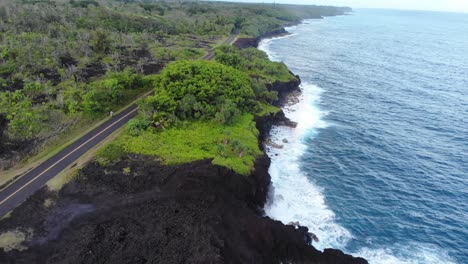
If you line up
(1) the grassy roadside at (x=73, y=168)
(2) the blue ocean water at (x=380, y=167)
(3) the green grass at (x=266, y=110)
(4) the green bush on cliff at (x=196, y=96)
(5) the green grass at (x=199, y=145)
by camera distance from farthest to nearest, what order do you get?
(3) the green grass at (x=266, y=110) → (4) the green bush on cliff at (x=196, y=96) → (5) the green grass at (x=199, y=145) → (2) the blue ocean water at (x=380, y=167) → (1) the grassy roadside at (x=73, y=168)

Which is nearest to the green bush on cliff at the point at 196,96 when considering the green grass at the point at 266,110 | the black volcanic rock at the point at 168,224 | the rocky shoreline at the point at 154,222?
the green grass at the point at 266,110

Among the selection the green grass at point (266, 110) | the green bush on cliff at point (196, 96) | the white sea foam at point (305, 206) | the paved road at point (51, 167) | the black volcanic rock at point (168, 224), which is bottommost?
the white sea foam at point (305, 206)

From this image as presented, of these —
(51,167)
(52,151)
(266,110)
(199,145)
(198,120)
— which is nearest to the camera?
(51,167)

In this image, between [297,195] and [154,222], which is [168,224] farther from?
[297,195]

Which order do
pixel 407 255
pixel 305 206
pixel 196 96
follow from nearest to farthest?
1. pixel 407 255
2. pixel 305 206
3. pixel 196 96

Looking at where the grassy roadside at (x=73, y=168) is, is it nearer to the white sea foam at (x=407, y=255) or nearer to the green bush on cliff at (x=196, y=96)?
the green bush on cliff at (x=196, y=96)

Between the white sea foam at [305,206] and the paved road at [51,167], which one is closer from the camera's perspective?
the paved road at [51,167]

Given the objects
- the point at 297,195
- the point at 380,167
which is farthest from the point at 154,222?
the point at 380,167

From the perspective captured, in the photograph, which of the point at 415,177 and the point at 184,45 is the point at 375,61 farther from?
the point at 415,177
